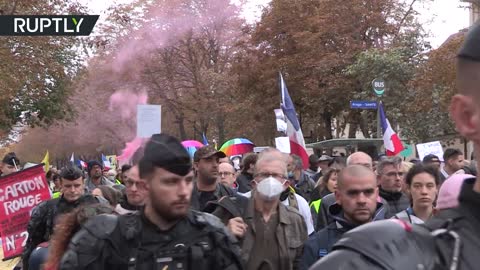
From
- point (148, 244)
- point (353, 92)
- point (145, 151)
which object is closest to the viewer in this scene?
point (148, 244)

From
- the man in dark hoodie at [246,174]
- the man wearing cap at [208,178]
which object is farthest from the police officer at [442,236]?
the man in dark hoodie at [246,174]

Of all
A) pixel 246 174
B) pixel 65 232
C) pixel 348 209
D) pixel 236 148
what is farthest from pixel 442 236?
pixel 236 148

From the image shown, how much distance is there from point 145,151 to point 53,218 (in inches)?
112

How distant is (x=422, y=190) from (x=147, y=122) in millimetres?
3658

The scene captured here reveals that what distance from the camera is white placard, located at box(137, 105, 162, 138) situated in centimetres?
800

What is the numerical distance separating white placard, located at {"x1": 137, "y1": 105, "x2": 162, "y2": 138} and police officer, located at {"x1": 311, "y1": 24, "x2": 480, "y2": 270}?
6.68 metres

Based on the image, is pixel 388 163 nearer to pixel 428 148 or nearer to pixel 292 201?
pixel 292 201

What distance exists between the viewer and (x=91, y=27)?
7.00 meters

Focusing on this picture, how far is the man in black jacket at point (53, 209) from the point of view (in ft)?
19.7

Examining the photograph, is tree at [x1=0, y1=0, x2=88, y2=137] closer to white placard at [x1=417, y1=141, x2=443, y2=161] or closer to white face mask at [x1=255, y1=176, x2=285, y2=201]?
white placard at [x1=417, y1=141, x2=443, y2=161]

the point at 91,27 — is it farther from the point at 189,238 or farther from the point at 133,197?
the point at 189,238

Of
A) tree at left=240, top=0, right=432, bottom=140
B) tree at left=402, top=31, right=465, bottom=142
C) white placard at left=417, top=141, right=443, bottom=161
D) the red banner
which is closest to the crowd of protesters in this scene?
the red banner

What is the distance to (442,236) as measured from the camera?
49.3 inches

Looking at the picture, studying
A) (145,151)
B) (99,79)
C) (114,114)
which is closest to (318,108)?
(99,79)
